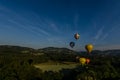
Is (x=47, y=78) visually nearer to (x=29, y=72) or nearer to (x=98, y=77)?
(x=29, y=72)

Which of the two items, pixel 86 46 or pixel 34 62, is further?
pixel 34 62

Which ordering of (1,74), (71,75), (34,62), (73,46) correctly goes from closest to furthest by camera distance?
1. (1,74)
2. (73,46)
3. (71,75)
4. (34,62)

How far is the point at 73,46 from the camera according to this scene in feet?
178

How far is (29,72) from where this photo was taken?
168ft

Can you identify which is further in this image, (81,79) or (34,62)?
(34,62)

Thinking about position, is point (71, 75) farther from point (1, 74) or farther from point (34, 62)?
point (34, 62)

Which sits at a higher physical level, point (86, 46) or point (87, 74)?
point (86, 46)

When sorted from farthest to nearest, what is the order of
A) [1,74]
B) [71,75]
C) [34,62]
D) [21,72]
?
[34,62] → [71,75] → [21,72] → [1,74]

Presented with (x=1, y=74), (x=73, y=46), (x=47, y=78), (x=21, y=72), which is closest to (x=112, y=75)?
(x=73, y=46)

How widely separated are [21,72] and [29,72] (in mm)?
2430

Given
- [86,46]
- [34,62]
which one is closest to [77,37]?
[86,46]

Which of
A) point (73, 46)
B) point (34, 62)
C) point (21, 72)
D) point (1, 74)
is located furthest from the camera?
point (34, 62)

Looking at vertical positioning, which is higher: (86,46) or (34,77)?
(86,46)

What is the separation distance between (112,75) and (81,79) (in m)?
8.61
